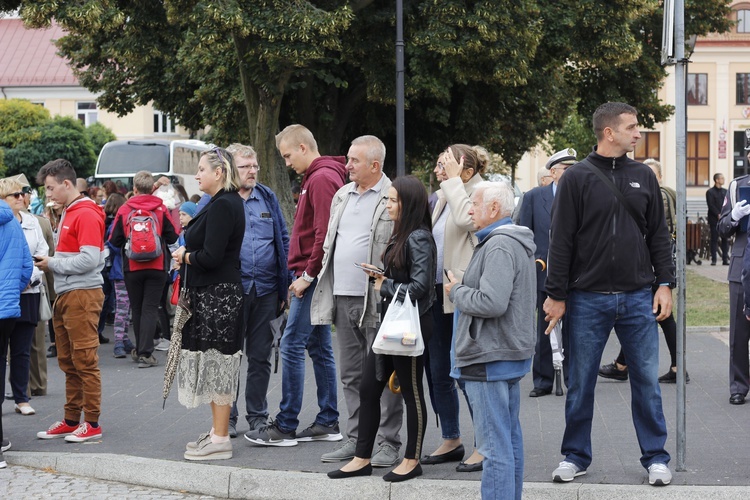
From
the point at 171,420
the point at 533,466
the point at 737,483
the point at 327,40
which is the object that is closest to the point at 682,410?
the point at 737,483

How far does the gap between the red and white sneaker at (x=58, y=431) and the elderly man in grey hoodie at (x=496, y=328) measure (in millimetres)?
3621

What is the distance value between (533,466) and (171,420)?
9.98 feet

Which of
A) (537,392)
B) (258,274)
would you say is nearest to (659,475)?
(258,274)

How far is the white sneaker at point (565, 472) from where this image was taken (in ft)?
20.3

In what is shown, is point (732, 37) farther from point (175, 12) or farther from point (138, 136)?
point (175, 12)

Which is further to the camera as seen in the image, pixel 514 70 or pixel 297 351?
pixel 514 70

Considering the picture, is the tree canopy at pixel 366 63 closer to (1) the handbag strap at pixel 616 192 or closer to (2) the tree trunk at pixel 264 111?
(2) the tree trunk at pixel 264 111

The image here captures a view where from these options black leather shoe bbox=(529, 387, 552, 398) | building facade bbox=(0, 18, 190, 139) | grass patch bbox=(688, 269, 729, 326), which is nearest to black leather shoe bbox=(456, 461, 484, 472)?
black leather shoe bbox=(529, 387, 552, 398)

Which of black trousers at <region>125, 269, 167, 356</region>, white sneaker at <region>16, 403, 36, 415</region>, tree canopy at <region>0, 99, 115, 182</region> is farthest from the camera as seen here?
tree canopy at <region>0, 99, 115, 182</region>

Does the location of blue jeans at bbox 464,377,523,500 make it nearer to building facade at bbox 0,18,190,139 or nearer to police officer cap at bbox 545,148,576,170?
police officer cap at bbox 545,148,576,170

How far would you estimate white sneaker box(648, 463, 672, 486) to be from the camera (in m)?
6.04

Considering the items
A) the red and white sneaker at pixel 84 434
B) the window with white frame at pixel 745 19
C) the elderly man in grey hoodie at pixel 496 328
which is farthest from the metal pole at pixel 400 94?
the window with white frame at pixel 745 19

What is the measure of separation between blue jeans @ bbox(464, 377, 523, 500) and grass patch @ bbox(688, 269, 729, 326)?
23.6ft

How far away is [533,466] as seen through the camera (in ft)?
21.9
